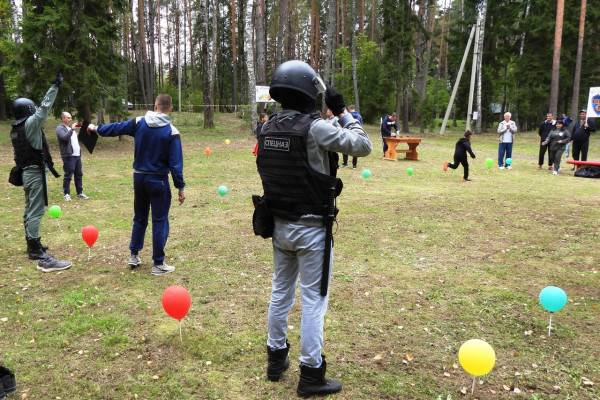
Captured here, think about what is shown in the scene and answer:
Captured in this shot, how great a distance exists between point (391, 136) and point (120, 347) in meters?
15.0

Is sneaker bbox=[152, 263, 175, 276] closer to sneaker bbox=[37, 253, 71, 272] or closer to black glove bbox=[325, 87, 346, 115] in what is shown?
sneaker bbox=[37, 253, 71, 272]

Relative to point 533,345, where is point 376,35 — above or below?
above

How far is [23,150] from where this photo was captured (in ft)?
19.0

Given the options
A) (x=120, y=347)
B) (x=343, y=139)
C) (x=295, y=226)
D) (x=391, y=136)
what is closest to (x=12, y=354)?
(x=120, y=347)

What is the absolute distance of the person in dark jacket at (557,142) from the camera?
14.3 metres

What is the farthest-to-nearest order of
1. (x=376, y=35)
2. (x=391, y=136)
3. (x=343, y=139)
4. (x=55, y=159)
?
(x=376, y=35) < (x=391, y=136) < (x=55, y=159) < (x=343, y=139)

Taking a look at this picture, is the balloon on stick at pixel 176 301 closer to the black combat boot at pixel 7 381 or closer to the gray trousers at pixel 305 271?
the gray trousers at pixel 305 271

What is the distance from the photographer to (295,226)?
316cm

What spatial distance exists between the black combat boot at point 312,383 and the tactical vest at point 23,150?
4371mm

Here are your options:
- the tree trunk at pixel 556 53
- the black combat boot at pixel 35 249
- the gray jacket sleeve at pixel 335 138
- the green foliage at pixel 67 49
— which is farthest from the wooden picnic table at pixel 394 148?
the gray jacket sleeve at pixel 335 138

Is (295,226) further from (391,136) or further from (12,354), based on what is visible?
(391,136)

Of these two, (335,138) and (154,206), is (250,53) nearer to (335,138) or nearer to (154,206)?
(154,206)

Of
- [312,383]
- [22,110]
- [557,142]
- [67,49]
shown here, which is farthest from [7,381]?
[67,49]

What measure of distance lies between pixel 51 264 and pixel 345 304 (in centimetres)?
368
